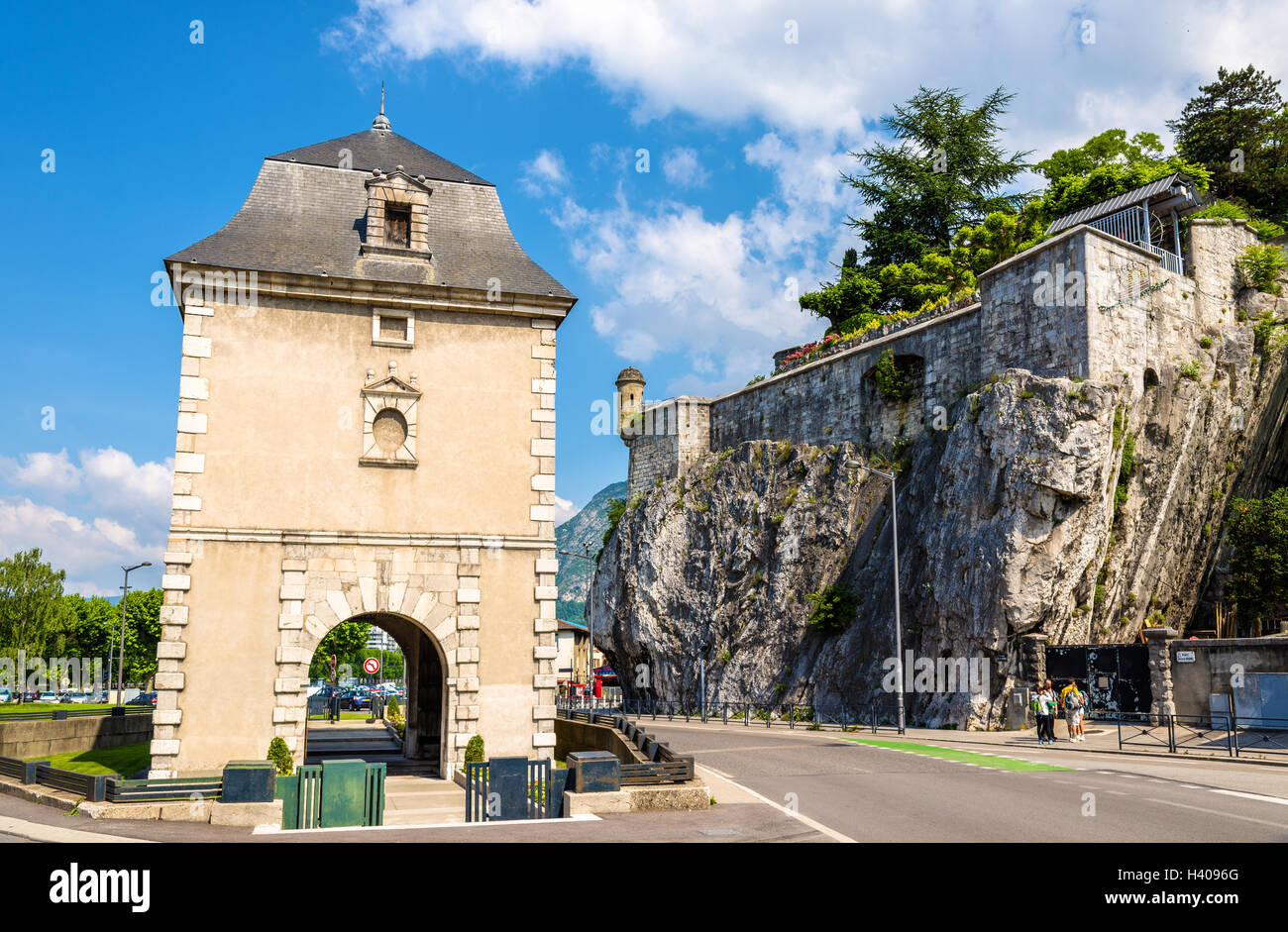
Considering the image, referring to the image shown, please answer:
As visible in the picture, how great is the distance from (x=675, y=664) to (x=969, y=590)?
1915 cm

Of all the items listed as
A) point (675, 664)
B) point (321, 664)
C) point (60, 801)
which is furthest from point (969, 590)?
point (321, 664)

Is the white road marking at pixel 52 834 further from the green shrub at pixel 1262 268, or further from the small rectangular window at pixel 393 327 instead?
the green shrub at pixel 1262 268

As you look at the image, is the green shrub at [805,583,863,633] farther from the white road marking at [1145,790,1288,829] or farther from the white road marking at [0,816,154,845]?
the white road marking at [0,816,154,845]

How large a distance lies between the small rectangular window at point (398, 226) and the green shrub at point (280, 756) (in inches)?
407

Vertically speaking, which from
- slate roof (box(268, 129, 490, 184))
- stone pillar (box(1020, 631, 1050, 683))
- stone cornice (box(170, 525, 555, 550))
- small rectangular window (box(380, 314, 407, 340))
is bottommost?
stone pillar (box(1020, 631, 1050, 683))

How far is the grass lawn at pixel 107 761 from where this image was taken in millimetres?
20656

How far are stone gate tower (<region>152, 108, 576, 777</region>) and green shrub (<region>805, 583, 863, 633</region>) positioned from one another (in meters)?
22.7

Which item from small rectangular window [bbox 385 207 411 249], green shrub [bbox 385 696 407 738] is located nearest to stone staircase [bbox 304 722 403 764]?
green shrub [bbox 385 696 407 738]

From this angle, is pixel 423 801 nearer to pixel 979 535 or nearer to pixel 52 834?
pixel 52 834

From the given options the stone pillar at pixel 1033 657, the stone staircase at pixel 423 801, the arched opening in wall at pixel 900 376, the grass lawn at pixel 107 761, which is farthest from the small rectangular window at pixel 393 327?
the arched opening in wall at pixel 900 376

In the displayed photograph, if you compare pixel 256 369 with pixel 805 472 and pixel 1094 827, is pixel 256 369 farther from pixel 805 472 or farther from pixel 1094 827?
pixel 805 472

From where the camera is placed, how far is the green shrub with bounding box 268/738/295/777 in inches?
655

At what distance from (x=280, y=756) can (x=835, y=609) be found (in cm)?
2705

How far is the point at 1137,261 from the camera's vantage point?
1351 inches
